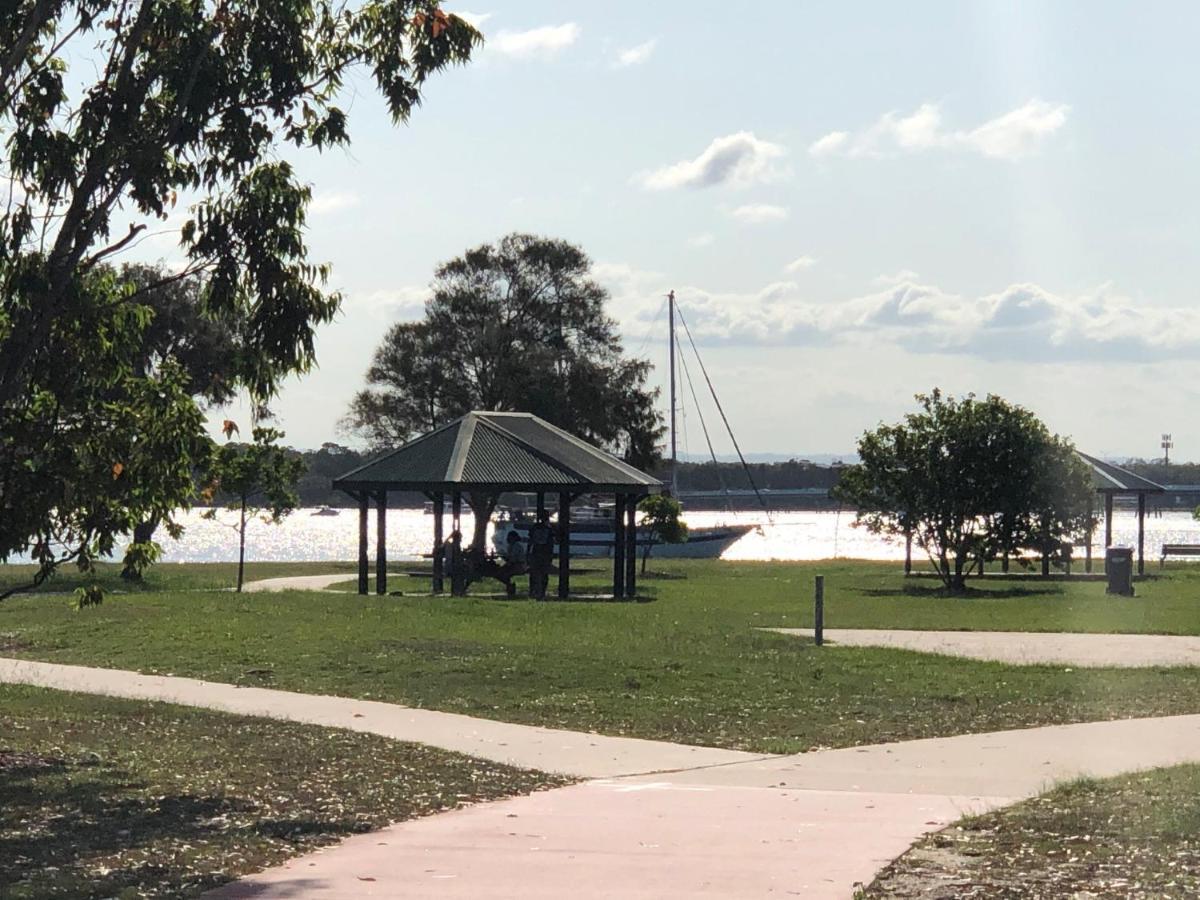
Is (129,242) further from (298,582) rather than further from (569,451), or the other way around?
(298,582)

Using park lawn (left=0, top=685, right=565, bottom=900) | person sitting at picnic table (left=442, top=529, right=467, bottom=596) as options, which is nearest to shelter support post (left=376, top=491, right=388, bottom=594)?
person sitting at picnic table (left=442, top=529, right=467, bottom=596)

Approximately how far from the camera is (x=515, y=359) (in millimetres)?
60188

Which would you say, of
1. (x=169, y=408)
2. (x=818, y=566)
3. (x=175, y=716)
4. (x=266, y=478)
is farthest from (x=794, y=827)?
(x=818, y=566)

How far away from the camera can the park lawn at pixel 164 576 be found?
33844 mm

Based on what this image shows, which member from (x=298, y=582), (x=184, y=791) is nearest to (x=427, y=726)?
(x=184, y=791)

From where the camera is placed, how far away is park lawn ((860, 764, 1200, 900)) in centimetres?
733

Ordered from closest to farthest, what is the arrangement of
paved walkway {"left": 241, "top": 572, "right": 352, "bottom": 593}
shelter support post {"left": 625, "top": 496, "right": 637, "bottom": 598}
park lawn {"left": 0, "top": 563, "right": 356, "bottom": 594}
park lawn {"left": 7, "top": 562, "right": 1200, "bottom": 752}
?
park lawn {"left": 7, "top": 562, "right": 1200, "bottom": 752}, shelter support post {"left": 625, "top": 496, "right": 637, "bottom": 598}, park lawn {"left": 0, "top": 563, "right": 356, "bottom": 594}, paved walkway {"left": 241, "top": 572, "right": 352, "bottom": 593}

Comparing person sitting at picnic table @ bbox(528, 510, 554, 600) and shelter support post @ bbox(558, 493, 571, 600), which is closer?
person sitting at picnic table @ bbox(528, 510, 554, 600)

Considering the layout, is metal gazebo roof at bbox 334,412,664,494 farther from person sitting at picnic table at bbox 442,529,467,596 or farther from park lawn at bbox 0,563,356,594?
park lawn at bbox 0,563,356,594

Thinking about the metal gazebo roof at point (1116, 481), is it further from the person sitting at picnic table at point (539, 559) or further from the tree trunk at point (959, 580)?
the person sitting at picnic table at point (539, 559)

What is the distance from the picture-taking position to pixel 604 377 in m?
60.0

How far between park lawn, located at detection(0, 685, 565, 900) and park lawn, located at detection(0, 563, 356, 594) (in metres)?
16.1

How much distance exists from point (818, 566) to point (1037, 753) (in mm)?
38317

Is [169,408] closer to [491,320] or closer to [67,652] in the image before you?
[67,652]
